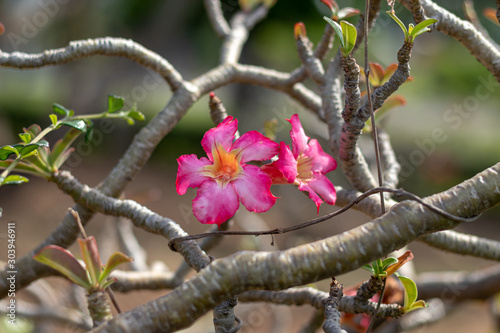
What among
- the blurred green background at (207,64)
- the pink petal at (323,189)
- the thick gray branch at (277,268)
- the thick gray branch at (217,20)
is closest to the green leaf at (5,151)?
the thick gray branch at (277,268)

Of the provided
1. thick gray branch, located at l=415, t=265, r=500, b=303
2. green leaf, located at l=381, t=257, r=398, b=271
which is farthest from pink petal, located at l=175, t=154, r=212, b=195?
thick gray branch, located at l=415, t=265, r=500, b=303

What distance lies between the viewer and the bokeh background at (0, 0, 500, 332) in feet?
13.4

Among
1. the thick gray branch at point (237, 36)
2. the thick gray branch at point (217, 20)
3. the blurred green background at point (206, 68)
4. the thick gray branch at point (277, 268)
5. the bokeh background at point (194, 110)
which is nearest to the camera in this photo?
the thick gray branch at point (277, 268)

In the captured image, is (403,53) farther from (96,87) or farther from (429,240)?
(96,87)

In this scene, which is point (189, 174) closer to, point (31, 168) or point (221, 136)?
point (221, 136)

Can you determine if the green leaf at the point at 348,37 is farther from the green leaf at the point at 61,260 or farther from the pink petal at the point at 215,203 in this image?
the green leaf at the point at 61,260

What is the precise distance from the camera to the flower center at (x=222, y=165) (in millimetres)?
532

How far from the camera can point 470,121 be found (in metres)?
10.4

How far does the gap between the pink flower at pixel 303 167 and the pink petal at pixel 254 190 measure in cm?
3

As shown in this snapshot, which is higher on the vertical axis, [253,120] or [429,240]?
[253,120]

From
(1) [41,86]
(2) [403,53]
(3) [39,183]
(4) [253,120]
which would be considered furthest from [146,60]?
(1) [41,86]

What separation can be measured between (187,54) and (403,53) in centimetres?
953

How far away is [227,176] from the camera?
0.53 m

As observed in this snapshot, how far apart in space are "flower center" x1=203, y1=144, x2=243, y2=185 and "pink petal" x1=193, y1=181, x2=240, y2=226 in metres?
0.02
